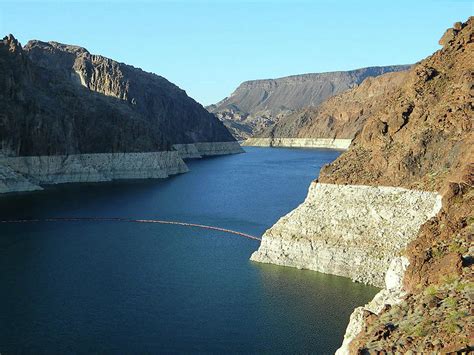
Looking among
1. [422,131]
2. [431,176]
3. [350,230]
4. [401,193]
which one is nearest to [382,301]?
[350,230]

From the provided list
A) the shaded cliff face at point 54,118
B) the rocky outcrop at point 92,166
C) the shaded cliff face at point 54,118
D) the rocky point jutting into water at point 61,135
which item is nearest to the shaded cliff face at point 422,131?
the rocky point jutting into water at point 61,135

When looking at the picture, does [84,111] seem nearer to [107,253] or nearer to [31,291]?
[107,253]

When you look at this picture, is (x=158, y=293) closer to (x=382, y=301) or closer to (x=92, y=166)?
(x=382, y=301)

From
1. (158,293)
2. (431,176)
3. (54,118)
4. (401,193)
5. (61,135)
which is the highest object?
(54,118)

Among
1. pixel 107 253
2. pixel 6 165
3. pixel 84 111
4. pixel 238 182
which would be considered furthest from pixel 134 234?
pixel 84 111

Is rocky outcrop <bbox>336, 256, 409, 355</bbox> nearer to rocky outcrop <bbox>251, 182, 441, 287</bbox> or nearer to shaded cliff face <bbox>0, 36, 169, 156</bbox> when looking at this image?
rocky outcrop <bbox>251, 182, 441, 287</bbox>

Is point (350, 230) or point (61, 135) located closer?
point (350, 230)

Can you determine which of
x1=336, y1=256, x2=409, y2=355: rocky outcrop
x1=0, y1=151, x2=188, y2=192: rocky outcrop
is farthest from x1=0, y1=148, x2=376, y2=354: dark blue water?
x1=0, y1=151, x2=188, y2=192: rocky outcrop
